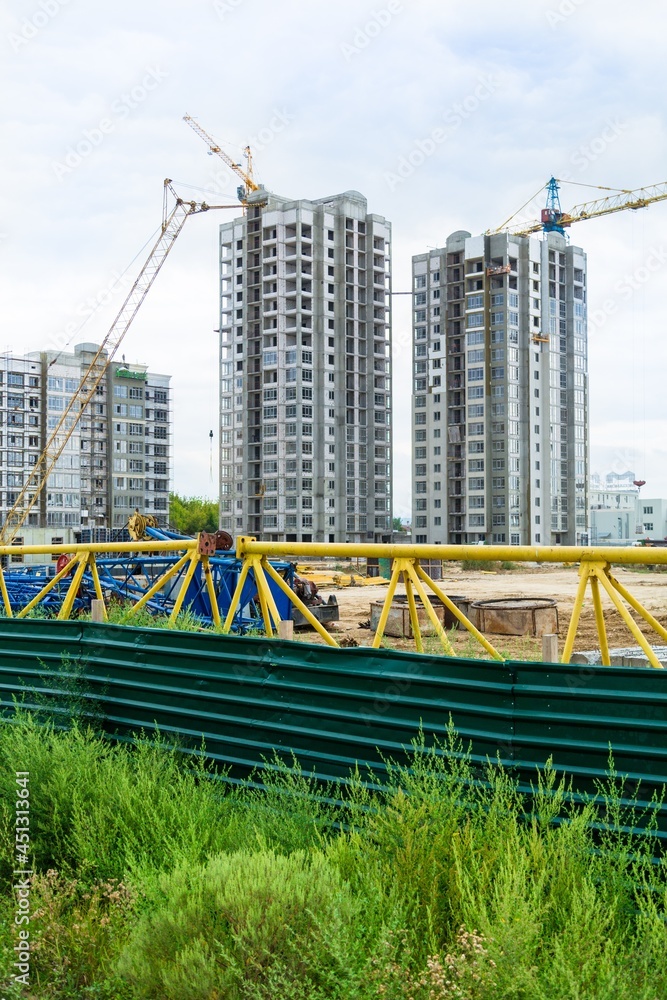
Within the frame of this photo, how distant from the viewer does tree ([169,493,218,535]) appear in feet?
490

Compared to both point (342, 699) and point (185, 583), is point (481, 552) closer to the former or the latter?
point (342, 699)

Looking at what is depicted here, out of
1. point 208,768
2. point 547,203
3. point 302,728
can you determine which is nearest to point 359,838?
point 302,728

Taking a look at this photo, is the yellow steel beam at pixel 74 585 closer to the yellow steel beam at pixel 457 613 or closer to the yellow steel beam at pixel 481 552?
the yellow steel beam at pixel 481 552

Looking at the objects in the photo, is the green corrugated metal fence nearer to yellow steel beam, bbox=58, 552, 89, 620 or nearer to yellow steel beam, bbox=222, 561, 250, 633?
yellow steel beam, bbox=222, 561, 250, 633

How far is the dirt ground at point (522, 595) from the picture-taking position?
20.8 meters

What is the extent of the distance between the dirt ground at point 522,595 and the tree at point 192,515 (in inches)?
3015

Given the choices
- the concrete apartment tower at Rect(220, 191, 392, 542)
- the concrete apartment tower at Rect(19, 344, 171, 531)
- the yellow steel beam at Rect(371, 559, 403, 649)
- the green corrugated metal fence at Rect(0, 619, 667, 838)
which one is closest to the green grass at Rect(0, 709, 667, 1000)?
the green corrugated metal fence at Rect(0, 619, 667, 838)

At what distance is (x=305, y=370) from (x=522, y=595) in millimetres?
67163

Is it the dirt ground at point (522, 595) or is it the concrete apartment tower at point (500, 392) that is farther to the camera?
the concrete apartment tower at point (500, 392)

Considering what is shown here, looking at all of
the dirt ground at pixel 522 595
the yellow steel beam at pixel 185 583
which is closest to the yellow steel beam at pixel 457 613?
the dirt ground at pixel 522 595

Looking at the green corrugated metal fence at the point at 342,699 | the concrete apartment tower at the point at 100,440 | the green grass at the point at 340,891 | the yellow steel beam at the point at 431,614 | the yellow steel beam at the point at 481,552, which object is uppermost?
the concrete apartment tower at the point at 100,440

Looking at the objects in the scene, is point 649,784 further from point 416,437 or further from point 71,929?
point 416,437

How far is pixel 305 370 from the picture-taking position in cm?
10662

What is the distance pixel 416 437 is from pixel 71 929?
108176 mm
